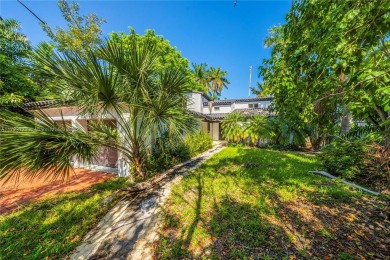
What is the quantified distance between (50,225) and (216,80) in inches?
1131

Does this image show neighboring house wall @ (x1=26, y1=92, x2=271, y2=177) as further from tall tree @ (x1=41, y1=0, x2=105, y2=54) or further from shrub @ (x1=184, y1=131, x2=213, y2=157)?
tall tree @ (x1=41, y1=0, x2=105, y2=54)

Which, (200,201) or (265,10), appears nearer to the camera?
(265,10)

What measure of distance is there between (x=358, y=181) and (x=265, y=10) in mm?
6032

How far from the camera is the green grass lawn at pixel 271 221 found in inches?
92.3

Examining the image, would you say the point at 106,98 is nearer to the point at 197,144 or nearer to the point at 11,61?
the point at 197,144

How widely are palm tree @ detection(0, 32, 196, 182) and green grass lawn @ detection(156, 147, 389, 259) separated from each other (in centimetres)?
210

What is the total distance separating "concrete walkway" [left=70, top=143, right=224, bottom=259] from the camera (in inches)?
93.8

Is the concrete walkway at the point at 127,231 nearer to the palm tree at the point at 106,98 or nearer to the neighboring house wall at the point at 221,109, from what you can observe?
the palm tree at the point at 106,98

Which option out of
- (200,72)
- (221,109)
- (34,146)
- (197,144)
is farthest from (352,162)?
(200,72)

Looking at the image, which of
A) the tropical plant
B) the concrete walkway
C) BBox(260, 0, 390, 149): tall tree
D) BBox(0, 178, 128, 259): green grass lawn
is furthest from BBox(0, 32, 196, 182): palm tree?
BBox(260, 0, 390, 149): tall tree

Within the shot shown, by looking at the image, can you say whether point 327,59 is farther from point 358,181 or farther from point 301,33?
point 358,181

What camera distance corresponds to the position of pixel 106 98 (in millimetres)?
3744

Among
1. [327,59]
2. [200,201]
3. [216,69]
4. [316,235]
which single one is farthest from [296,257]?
[216,69]

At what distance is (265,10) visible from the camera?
347cm
